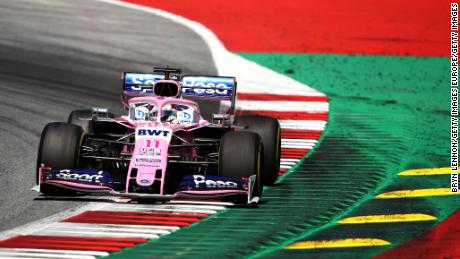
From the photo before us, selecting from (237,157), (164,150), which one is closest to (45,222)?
(164,150)

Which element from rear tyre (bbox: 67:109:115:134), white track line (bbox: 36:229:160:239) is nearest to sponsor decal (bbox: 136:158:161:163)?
white track line (bbox: 36:229:160:239)

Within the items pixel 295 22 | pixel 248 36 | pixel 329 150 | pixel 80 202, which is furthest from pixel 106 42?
pixel 80 202

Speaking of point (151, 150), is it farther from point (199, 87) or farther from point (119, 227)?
point (199, 87)

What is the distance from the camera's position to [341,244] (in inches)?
505

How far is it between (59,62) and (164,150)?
12927 millimetres

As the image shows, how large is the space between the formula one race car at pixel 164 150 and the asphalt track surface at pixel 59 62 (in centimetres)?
61

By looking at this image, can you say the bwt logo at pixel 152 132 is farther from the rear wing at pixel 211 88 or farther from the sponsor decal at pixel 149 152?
the rear wing at pixel 211 88

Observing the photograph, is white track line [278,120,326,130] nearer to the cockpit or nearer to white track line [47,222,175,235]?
the cockpit

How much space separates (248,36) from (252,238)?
60.3 feet

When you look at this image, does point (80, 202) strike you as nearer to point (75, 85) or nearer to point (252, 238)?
point (252, 238)

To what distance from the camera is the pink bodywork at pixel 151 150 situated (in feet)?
45.9

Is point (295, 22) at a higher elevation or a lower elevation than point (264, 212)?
higher

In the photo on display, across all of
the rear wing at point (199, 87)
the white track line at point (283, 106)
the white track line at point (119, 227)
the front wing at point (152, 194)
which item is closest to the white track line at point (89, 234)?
the white track line at point (119, 227)

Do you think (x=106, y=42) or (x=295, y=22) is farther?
(x=295, y=22)
